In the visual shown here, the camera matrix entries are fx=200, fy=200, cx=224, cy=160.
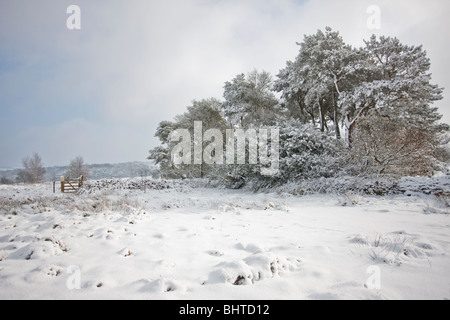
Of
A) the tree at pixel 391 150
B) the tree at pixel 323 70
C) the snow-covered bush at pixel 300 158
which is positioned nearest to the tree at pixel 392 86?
the tree at pixel 323 70

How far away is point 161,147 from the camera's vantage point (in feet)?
82.9

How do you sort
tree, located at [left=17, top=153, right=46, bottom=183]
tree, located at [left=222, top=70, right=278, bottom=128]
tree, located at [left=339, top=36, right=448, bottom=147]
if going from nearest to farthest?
tree, located at [left=339, top=36, right=448, bottom=147], tree, located at [left=222, top=70, right=278, bottom=128], tree, located at [left=17, top=153, right=46, bottom=183]

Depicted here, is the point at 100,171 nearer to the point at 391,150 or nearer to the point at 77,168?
the point at 77,168

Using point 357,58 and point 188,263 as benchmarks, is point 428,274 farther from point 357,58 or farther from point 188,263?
point 357,58

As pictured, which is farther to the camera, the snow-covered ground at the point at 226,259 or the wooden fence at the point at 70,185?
the wooden fence at the point at 70,185

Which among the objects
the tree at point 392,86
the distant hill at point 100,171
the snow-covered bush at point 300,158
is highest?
the tree at point 392,86

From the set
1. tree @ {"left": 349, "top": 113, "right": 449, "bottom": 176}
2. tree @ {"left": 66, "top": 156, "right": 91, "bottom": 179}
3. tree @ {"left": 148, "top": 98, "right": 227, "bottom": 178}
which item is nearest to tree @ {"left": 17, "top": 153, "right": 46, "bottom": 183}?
tree @ {"left": 66, "top": 156, "right": 91, "bottom": 179}

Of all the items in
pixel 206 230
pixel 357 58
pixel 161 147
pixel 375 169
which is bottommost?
pixel 206 230

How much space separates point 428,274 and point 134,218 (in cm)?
525

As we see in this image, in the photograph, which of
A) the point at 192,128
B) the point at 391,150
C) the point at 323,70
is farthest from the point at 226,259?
the point at 192,128

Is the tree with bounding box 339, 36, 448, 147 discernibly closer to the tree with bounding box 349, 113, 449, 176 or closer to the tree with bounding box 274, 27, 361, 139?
the tree with bounding box 274, 27, 361, 139

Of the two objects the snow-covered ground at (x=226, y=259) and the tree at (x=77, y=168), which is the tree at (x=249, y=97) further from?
the tree at (x=77, y=168)

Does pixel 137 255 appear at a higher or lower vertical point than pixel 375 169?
lower
